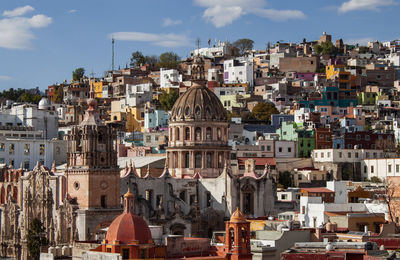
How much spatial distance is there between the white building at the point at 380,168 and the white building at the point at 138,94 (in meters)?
44.7

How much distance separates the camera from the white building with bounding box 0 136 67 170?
349 feet

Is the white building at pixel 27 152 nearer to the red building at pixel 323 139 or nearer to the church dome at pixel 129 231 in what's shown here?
the red building at pixel 323 139

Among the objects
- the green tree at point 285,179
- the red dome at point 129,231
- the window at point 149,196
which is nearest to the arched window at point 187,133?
the window at point 149,196

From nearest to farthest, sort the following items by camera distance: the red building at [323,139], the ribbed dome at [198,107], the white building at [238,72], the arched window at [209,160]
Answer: the arched window at [209,160] → the ribbed dome at [198,107] → the red building at [323,139] → the white building at [238,72]

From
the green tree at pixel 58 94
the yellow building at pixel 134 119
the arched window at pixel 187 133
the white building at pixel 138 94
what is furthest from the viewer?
the green tree at pixel 58 94

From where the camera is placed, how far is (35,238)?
8262 cm

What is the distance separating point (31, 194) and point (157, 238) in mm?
28899

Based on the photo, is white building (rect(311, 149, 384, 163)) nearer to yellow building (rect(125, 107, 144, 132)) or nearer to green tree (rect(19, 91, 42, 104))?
yellow building (rect(125, 107, 144, 132))

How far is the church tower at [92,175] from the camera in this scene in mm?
79125

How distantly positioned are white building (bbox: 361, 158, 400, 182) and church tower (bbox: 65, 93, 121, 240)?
3991cm

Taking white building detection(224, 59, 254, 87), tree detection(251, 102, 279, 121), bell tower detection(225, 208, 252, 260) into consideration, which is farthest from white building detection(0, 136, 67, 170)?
white building detection(224, 59, 254, 87)

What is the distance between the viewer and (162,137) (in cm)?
12231

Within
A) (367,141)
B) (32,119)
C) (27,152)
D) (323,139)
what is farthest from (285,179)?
(32,119)

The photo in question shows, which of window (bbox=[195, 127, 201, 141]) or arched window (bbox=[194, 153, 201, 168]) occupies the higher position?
window (bbox=[195, 127, 201, 141])
